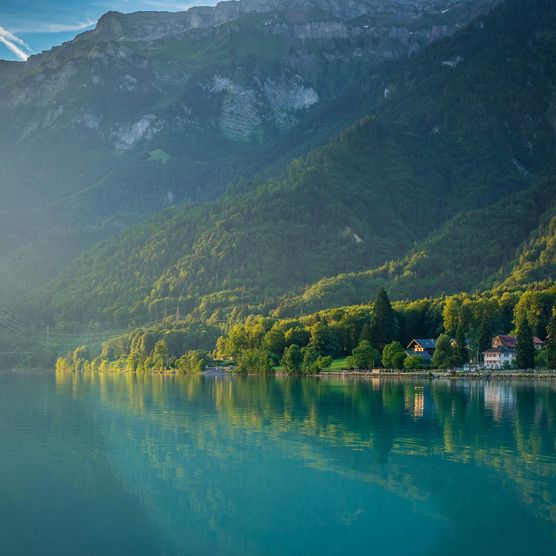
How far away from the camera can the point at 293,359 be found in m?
187

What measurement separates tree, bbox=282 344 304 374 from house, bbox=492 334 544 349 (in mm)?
40692

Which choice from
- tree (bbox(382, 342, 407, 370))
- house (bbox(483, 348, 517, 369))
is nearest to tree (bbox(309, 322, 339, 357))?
tree (bbox(382, 342, 407, 370))

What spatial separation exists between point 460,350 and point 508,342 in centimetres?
1140

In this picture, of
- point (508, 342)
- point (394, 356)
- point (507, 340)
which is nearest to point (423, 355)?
point (394, 356)

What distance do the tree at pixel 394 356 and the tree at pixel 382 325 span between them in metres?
9.96

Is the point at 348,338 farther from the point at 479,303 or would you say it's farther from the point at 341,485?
the point at 341,485

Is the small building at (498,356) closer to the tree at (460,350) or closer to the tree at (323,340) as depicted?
the tree at (460,350)

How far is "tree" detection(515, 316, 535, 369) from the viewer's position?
505 ft

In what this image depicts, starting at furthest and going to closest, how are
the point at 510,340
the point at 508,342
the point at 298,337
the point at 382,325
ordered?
the point at 298,337
the point at 382,325
the point at 510,340
the point at 508,342

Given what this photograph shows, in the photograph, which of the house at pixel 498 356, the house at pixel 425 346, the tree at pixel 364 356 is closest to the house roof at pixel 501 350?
the house at pixel 498 356

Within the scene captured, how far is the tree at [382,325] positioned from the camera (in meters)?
186

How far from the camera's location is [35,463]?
58.1 m

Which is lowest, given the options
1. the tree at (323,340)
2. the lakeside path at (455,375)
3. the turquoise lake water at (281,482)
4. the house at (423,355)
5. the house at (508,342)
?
the turquoise lake water at (281,482)

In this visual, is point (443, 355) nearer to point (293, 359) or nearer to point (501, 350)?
point (501, 350)
